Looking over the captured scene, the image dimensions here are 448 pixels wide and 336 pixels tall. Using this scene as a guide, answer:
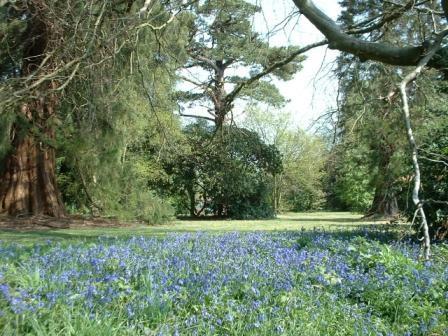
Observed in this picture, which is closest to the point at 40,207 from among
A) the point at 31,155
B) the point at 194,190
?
the point at 31,155

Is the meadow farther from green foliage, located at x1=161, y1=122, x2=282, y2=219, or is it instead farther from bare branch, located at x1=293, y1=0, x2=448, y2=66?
green foliage, located at x1=161, y1=122, x2=282, y2=219

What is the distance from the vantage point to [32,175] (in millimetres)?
15805

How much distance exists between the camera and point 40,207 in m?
15.6

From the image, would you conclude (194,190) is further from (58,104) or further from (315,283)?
(315,283)

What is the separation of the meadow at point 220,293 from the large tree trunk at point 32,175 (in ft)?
32.2

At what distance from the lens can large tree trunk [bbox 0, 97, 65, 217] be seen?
15.3 m

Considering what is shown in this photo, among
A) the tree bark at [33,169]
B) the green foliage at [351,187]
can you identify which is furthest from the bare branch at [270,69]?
the green foliage at [351,187]

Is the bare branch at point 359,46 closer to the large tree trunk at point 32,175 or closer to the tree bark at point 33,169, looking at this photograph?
the tree bark at point 33,169

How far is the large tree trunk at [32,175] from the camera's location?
15266 millimetres

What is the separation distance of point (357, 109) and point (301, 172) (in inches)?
1170

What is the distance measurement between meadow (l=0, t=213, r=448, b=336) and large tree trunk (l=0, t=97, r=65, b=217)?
32.2 ft

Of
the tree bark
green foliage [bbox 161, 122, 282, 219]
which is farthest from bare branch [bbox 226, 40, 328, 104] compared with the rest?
green foliage [bbox 161, 122, 282, 219]

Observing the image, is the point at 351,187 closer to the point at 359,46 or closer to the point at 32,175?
the point at 32,175

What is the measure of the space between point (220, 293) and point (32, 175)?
12.9 metres
